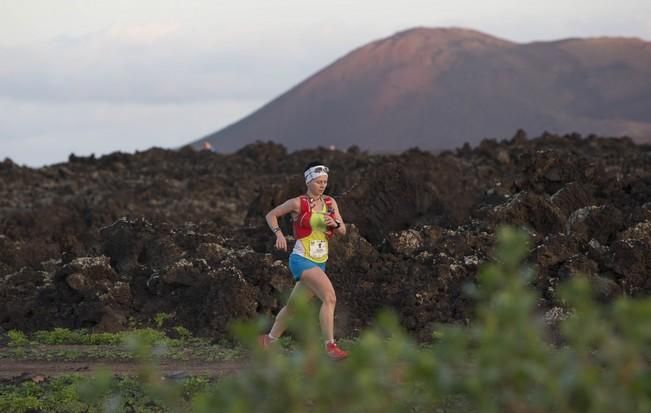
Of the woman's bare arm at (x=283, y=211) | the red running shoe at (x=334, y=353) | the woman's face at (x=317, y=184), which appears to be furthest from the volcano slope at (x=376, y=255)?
the woman's face at (x=317, y=184)

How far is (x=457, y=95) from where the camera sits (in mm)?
123000

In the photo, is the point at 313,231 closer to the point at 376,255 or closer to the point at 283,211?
the point at 283,211

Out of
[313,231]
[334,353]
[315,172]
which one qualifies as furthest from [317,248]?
[334,353]

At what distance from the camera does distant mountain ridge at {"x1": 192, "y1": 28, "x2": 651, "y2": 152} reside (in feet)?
381

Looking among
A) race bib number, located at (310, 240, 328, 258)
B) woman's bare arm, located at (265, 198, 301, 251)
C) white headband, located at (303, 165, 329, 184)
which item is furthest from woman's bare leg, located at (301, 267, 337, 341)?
white headband, located at (303, 165, 329, 184)

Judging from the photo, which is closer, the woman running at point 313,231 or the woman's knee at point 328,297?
the woman running at point 313,231

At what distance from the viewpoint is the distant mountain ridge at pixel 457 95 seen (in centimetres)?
11619

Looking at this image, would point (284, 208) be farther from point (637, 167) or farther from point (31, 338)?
point (637, 167)

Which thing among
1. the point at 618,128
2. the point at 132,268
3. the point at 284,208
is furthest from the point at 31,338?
the point at 618,128

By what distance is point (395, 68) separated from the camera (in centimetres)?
13050

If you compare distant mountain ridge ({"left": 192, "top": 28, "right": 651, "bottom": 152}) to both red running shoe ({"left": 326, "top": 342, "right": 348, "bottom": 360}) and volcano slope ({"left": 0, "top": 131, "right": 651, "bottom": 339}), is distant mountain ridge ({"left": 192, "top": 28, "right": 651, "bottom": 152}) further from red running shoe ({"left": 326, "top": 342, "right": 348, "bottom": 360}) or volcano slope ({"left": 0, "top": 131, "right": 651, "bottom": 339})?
red running shoe ({"left": 326, "top": 342, "right": 348, "bottom": 360})

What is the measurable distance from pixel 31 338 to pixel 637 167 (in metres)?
18.6

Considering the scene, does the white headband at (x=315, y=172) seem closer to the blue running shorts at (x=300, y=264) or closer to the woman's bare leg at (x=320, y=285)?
the blue running shorts at (x=300, y=264)

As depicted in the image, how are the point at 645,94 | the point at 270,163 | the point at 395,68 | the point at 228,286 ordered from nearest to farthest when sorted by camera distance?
1. the point at 228,286
2. the point at 270,163
3. the point at 645,94
4. the point at 395,68
